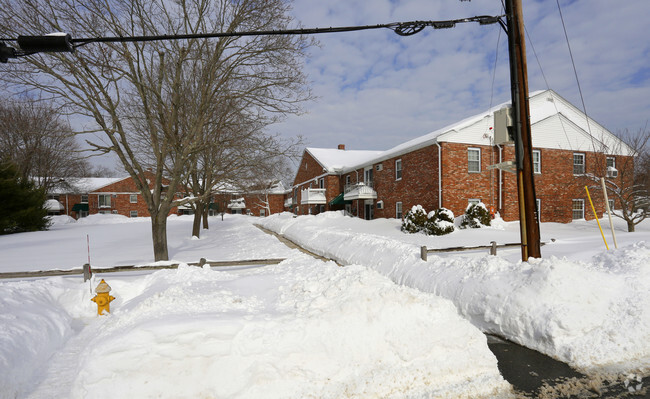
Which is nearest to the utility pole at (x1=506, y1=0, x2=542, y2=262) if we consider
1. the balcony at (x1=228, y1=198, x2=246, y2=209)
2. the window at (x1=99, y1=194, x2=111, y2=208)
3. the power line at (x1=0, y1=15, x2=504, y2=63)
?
the power line at (x1=0, y1=15, x2=504, y2=63)

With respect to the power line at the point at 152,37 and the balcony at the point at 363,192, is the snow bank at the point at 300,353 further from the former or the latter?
the balcony at the point at 363,192

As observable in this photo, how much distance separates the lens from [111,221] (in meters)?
40.8

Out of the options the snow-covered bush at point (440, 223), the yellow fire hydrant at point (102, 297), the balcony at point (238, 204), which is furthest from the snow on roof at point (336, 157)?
the balcony at point (238, 204)

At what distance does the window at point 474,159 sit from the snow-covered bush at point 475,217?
312 centimetres

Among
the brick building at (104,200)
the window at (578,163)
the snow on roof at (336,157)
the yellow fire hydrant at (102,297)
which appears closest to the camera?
the yellow fire hydrant at (102,297)

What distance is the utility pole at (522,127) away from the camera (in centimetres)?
715

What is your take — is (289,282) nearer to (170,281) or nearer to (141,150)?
(170,281)

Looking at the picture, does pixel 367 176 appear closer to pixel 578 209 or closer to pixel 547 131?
pixel 547 131

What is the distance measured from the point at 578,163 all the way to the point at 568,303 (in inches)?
869

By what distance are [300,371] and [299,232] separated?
1804cm

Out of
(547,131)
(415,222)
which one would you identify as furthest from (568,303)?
(547,131)

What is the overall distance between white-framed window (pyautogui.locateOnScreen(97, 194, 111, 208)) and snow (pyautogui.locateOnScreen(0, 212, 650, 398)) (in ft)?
184

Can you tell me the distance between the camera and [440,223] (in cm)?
1753

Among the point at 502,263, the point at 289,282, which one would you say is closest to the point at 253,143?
the point at 289,282
